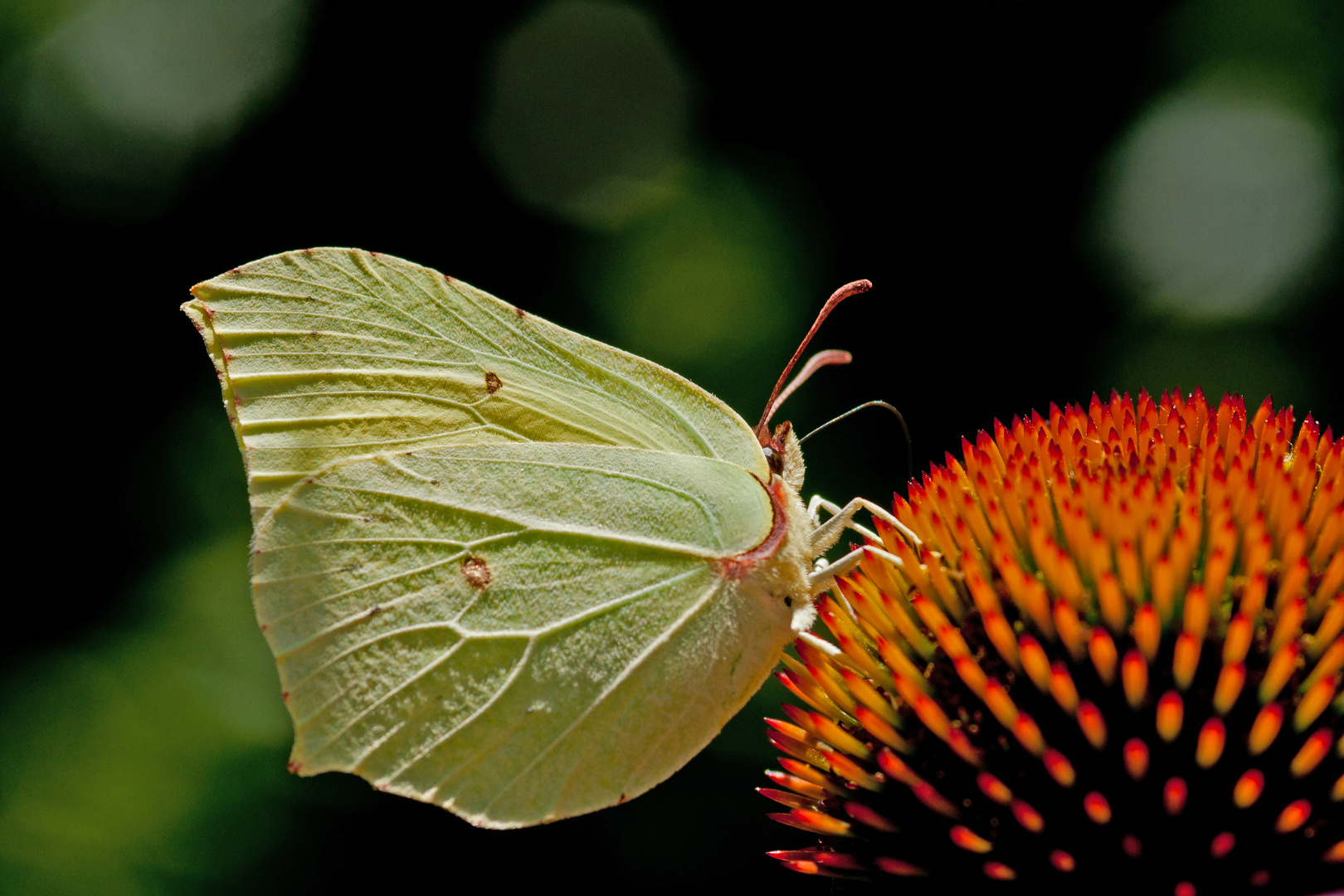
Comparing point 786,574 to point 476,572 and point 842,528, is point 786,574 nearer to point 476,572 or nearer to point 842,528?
point 842,528

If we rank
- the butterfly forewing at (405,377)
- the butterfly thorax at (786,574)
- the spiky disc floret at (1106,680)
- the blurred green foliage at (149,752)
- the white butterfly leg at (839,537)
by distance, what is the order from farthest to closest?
the blurred green foliage at (149,752) < the butterfly forewing at (405,377) < the butterfly thorax at (786,574) < the white butterfly leg at (839,537) < the spiky disc floret at (1106,680)

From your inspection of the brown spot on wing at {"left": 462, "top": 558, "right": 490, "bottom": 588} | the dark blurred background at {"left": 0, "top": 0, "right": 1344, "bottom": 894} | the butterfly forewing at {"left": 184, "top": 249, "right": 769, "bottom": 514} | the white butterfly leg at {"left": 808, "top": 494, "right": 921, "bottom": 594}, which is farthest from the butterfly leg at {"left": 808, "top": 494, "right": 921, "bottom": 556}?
the dark blurred background at {"left": 0, "top": 0, "right": 1344, "bottom": 894}

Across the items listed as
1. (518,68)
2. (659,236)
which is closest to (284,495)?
(659,236)

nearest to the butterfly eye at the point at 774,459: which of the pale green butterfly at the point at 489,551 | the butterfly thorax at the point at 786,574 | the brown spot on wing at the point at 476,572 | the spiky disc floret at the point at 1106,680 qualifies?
the pale green butterfly at the point at 489,551

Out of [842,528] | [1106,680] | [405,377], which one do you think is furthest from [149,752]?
[1106,680]

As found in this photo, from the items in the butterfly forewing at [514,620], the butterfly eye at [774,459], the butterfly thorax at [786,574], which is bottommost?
the butterfly forewing at [514,620]

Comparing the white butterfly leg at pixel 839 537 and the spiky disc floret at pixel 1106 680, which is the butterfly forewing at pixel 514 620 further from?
the spiky disc floret at pixel 1106 680

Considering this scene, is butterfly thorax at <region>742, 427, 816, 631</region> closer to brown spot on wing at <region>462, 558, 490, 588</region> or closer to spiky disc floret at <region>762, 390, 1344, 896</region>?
spiky disc floret at <region>762, 390, 1344, 896</region>

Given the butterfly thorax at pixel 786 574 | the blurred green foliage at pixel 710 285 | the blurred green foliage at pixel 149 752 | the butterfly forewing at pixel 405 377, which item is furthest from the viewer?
the blurred green foliage at pixel 710 285
